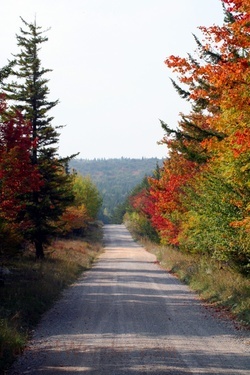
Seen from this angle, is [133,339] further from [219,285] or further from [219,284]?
[219,284]

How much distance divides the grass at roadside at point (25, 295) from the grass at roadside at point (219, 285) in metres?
5.98

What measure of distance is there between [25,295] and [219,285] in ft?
24.9

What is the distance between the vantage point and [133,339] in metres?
12.5

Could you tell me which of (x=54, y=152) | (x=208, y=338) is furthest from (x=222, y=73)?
(x=54, y=152)

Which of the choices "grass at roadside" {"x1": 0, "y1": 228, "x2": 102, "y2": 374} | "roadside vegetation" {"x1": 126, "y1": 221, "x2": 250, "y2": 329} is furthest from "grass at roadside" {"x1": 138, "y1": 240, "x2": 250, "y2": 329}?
"grass at roadside" {"x1": 0, "y1": 228, "x2": 102, "y2": 374}

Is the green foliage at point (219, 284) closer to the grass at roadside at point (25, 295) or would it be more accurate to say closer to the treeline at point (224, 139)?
the treeline at point (224, 139)

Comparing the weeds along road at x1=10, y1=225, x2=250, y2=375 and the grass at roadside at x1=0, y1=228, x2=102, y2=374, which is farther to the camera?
the grass at roadside at x1=0, y1=228, x2=102, y2=374

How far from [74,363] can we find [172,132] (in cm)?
1189

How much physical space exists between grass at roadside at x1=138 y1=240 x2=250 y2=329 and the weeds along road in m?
0.64

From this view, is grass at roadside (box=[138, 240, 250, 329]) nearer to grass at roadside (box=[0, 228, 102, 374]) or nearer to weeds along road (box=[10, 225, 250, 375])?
weeds along road (box=[10, 225, 250, 375])

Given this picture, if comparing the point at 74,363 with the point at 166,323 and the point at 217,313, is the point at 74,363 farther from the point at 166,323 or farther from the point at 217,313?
the point at 217,313

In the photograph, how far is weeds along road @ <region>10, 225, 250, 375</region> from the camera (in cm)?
994

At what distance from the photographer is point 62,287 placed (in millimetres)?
23484

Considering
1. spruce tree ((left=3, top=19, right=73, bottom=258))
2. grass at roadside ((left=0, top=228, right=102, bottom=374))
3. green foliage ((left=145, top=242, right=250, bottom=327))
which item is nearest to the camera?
grass at roadside ((left=0, top=228, right=102, bottom=374))
